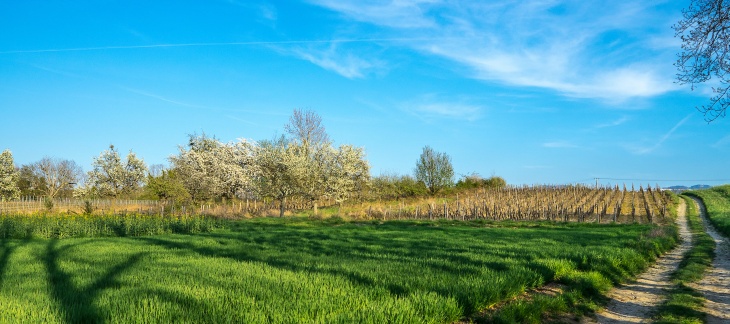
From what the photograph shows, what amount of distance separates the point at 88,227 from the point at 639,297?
22761mm

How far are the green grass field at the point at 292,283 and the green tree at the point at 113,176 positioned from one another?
224 ft

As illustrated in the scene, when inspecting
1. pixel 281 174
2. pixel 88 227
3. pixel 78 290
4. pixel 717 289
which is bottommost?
pixel 717 289

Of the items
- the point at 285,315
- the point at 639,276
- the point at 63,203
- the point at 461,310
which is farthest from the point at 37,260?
the point at 63,203

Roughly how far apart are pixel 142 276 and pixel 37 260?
16.7 feet

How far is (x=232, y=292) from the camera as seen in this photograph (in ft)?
23.3

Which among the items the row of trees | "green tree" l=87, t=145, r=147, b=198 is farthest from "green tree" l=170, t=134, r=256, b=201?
"green tree" l=87, t=145, r=147, b=198

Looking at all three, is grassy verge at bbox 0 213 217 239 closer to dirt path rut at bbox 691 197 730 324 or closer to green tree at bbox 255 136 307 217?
green tree at bbox 255 136 307 217

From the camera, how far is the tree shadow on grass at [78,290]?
5.77m

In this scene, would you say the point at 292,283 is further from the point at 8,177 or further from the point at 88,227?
the point at 8,177

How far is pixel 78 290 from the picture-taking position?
24.5 feet

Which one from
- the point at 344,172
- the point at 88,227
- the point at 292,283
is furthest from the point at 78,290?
the point at 344,172

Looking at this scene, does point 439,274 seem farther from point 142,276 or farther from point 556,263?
point 142,276

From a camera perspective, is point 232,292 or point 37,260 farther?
point 37,260

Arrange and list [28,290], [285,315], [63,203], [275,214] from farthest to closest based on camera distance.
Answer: [63,203] < [275,214] < [28,290] < [285,315]
